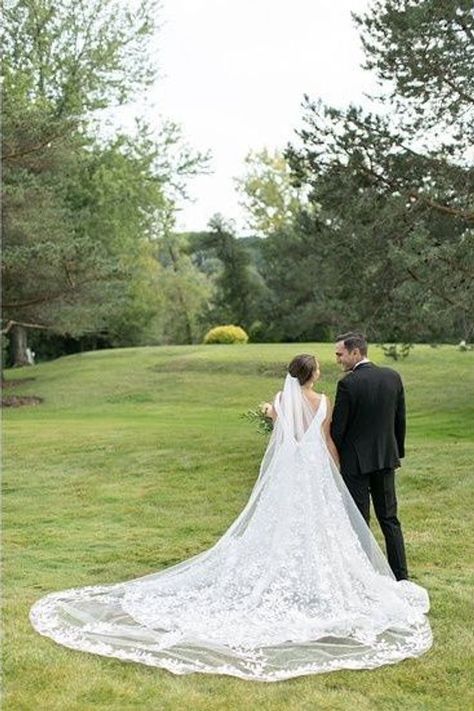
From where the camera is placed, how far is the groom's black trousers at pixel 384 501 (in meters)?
6.74

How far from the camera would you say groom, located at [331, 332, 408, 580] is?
6578 millimetres

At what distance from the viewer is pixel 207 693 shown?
15.5ft

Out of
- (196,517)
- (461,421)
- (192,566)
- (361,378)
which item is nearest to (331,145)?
(461,421)

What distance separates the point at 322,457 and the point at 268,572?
1053mm

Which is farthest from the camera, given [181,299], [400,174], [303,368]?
[181,299]

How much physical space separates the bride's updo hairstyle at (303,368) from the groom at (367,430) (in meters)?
Result: 0.26

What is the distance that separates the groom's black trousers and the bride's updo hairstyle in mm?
912

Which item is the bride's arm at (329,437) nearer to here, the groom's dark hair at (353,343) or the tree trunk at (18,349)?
the groom's dark hair at (353,343)

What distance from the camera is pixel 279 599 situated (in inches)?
232

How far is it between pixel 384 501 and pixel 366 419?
30.2 inches

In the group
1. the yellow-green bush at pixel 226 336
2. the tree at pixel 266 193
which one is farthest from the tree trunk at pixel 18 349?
the tree at pixel 266 193

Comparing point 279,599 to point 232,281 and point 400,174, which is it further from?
point 232,281

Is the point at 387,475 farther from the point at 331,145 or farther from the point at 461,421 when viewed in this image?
the point at 461,421

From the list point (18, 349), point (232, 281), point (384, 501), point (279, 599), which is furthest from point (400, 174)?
point (232, 281)
